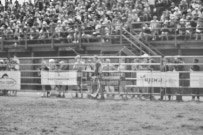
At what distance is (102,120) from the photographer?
37.9 ft

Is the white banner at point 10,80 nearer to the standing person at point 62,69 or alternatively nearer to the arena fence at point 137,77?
the arena fence at point 137,77

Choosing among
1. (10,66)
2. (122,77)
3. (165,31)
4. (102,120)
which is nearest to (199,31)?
(165,31)

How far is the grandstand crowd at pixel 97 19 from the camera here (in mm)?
22875

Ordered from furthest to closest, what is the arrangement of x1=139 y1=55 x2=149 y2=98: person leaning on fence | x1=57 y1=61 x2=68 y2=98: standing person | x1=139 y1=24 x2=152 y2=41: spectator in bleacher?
x1=139 y1=24 x2=152 y2=41: spectator in bleacher
x1=57 y1=61 x2=68 y2=98: standing person
x1=139 y1=55 x2=149 y2=98: person leaning on fence

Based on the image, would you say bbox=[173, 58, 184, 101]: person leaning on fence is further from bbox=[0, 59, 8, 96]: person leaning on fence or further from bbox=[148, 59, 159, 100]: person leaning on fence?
bbox=[0, 59, 8, 96]: person leaning on fence

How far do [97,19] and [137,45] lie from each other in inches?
148

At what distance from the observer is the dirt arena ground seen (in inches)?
379

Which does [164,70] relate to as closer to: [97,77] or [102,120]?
[97,77]

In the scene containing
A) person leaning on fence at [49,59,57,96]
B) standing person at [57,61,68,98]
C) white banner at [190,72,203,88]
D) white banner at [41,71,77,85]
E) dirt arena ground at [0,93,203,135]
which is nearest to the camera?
dirt arena ground at [0,93,203,135]

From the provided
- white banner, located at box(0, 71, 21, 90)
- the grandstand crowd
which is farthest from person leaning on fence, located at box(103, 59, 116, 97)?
white banner, located at box(0, 71, 21, 90)

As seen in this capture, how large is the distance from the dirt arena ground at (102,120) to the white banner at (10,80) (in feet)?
21.7

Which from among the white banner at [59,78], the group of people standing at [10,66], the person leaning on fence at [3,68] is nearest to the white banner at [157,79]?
the white banner at [59,78]

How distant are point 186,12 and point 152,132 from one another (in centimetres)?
1478

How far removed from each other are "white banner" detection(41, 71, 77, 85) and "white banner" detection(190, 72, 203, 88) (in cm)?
511
